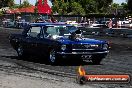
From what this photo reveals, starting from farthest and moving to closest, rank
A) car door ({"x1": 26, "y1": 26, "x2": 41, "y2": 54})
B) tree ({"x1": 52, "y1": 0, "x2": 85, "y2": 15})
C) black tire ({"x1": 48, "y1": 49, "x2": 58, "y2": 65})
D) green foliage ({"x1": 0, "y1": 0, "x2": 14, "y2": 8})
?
green foliage ({"x1": 0, "y1": 0, "x2": 14, "y2": 8}) → tree ({"x1": 52, "y1": 0, "x2": 85, "y2": 15}) → car door ({"x1": 26, "y1": 26, "x2": 41, "y2": 54}) → black tire ({"x1": 48, "y1": 49, "x2": 58, "y2": 65})

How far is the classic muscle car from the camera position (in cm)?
1325

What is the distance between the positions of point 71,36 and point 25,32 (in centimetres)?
253

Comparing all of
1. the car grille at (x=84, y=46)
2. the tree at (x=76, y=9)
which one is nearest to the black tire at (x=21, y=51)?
the car grille at (x=84, y=46)

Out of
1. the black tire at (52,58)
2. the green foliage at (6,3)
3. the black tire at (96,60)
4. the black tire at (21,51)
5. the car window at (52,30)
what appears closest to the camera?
the black tire at (52,58)

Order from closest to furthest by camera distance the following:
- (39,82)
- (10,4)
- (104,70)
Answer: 1. (39,82)
2. (104,70)
3. (10,4)

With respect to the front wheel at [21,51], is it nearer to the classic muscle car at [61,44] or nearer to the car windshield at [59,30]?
the classic muscle car at [61,44]

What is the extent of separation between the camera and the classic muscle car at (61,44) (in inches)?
522

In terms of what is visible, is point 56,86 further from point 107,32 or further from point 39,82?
point 107,32

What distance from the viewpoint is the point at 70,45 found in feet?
43.2

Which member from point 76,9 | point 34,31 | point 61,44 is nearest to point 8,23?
point 76,9

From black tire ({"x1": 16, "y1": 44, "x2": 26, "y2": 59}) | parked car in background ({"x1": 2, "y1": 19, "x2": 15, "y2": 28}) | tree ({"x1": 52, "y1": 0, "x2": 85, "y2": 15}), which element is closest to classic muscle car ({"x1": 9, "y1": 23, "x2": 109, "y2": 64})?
black tire ({"x1": 16, "y1": 44, "x2": 26, "y2": 59})

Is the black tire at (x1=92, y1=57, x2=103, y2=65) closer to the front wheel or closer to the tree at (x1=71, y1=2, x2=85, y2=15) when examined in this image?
the front wheel

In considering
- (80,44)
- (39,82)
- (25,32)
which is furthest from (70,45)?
(39,82)

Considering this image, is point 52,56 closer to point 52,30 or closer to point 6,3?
point 52,30
